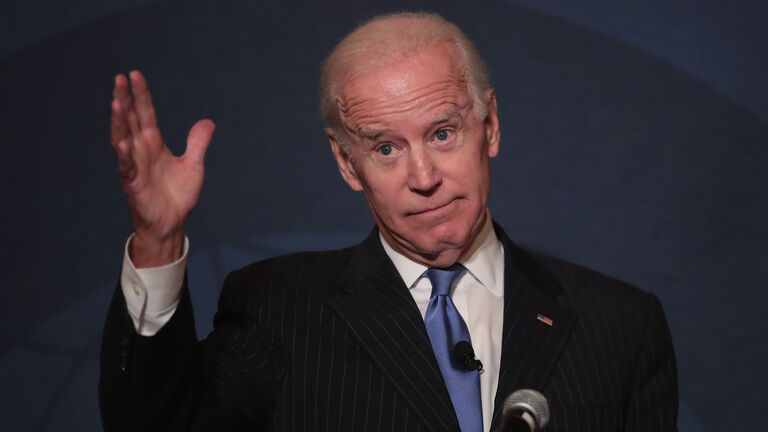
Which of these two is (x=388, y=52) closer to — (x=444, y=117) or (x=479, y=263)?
(x=444, y=117)

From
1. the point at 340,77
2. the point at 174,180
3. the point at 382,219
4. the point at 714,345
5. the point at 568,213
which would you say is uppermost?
the point at 340,77

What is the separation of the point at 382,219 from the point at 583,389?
1.87 feet

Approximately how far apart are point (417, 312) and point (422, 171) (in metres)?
0.32

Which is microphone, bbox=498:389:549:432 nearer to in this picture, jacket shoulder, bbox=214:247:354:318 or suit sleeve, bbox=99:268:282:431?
suit sleeve, bbox=99:268:282:431

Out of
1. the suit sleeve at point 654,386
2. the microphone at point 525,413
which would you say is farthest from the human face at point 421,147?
the microphone at point 525,413

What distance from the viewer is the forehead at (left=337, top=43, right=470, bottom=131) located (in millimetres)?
1863

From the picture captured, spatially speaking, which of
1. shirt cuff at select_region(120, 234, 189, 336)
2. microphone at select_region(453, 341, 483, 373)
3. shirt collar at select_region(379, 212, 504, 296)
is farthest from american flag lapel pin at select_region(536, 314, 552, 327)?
shirt cuff at select_region(120, 234, 189, 336)

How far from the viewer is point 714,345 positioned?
304 cm

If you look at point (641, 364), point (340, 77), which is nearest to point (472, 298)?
point (641, 364)

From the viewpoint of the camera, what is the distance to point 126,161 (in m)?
1.46

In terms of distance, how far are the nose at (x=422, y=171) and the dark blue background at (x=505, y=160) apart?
1.22 metres

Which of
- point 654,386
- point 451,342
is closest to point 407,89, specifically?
point 451,342

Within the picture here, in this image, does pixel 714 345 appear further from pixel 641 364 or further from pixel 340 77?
pixel 340 77

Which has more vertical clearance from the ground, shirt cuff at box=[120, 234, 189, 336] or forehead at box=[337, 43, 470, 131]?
forehead at box=[337, 43, 470, 131]
